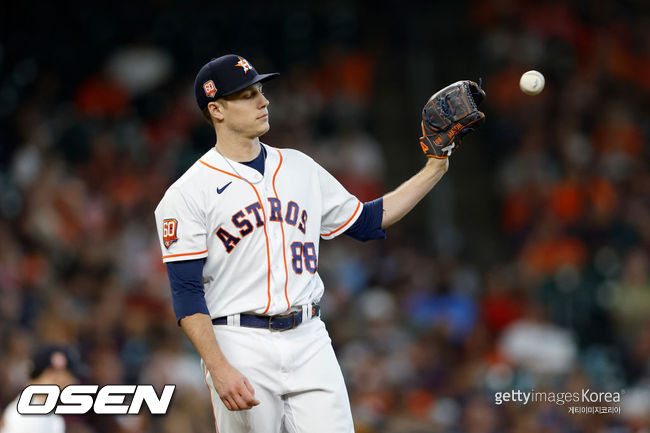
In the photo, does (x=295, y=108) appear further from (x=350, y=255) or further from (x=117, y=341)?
(x=117, y=341)

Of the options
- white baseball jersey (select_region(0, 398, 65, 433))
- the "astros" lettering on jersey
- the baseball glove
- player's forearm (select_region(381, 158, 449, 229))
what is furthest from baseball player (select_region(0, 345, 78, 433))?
the baseball glove

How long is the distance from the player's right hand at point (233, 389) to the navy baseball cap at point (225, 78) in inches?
42.2

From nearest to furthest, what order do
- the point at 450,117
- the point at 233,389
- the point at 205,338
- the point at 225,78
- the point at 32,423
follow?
the point at 233,389
the point at 205,338
the point at 225,78
the point at 450,117
the point at 32,423

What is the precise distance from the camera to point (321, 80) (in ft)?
36.7

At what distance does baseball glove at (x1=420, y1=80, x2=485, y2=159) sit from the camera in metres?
4.05

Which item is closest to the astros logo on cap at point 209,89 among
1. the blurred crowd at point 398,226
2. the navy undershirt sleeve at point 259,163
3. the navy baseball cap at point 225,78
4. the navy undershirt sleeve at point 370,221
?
the navy baseball cap at point 225,78

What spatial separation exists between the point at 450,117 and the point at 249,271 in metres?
1.09

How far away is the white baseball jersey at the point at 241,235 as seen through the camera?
3684 millimetres

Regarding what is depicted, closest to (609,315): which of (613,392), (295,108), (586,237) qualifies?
(586,237)

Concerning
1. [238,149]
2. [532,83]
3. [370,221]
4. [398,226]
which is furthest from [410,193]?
[398,226]

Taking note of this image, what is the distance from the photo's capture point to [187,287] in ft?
11.9

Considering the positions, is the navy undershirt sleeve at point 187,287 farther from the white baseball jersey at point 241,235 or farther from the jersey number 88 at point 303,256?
the jersey number 88 at point 303,256

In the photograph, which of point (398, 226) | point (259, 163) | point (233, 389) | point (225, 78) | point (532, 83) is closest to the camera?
point (233, 389)

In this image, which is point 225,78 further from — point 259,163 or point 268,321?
point 268,321
